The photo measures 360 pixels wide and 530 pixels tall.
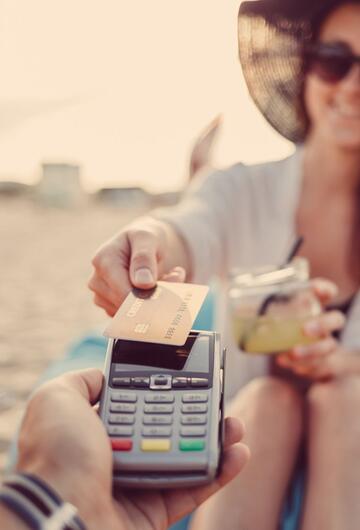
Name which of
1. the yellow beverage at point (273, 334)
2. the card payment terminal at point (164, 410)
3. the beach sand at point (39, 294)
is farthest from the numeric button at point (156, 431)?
the beach sand at point (39, 294)

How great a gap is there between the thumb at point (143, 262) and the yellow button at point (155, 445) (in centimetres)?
23

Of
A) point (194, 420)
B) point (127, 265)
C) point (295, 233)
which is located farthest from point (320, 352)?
point (194, 420)

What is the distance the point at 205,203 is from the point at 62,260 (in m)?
4.30

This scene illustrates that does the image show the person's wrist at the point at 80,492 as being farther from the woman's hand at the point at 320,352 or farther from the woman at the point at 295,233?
the woman's hand at the point at 320,352

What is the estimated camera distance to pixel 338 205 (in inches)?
75.8

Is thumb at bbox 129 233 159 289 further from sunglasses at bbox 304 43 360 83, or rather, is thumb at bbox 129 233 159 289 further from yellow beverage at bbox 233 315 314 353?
sunglasses at bbox 304 43 360 83

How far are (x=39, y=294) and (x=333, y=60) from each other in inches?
120

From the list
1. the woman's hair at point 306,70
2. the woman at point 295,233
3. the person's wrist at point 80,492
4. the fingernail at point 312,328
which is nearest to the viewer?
the person's wrist at point 80,492

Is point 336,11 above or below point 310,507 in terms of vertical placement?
above

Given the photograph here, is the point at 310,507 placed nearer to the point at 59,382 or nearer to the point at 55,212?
the point at 59,382

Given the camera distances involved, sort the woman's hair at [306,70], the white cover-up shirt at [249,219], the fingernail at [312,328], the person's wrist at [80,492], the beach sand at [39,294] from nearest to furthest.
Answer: the person's wrist at [80,492] → the fingernail at [312,328] → the white cover-up shirt at [249,219] → the woman's hair at [306,70] → the beach sand at [39,294]

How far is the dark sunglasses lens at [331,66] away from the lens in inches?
67.6

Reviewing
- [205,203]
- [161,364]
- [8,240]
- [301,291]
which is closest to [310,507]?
[301,291]

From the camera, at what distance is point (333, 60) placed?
1.73 m
